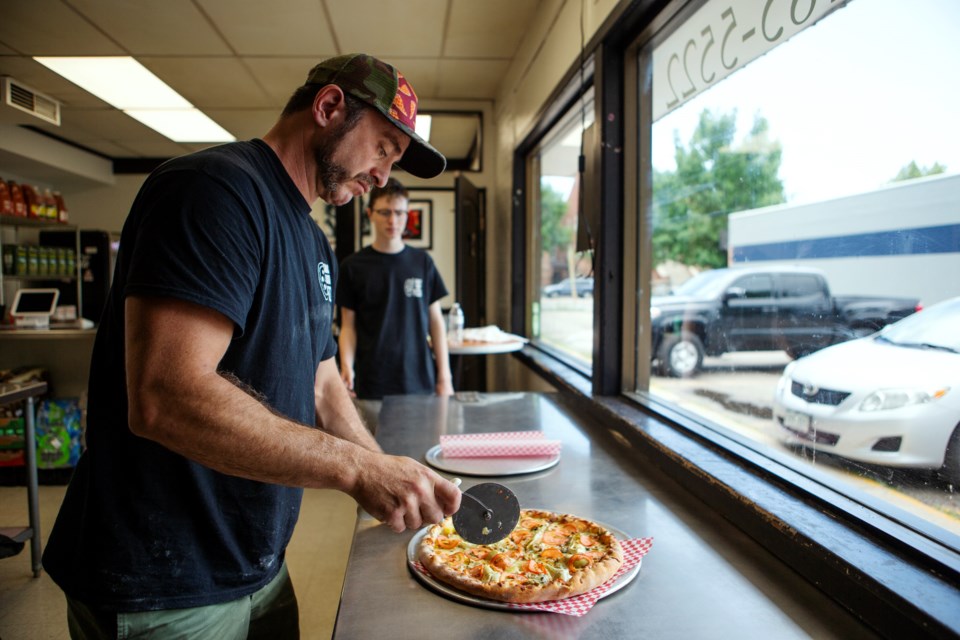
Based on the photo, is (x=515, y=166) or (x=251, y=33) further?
(x=515, y=166)

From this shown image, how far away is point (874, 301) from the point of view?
1.24 meters

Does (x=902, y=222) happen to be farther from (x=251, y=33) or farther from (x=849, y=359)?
(x=251, y=33)

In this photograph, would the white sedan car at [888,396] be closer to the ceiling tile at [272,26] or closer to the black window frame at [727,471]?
the black window frame at [727,471]

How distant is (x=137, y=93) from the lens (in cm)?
486

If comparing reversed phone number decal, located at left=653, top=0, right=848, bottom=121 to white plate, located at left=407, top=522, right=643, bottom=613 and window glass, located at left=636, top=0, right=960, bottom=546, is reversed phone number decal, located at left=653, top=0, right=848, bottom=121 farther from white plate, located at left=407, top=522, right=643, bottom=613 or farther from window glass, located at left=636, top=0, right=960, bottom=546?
white plate, located at left=407, top=522, right=643, bottom=613

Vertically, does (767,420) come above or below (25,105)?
below

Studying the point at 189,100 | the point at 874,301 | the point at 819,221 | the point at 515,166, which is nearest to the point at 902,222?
the point at 874,301

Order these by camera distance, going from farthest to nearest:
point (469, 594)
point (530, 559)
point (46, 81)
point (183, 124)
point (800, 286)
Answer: point (183, 124)
point (46, 81)
point (800, 286)
point (530, 559)
point (469, 594)

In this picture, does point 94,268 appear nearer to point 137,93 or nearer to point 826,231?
point 137,93

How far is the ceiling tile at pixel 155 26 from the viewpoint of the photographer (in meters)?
3.39

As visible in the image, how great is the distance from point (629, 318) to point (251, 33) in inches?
114

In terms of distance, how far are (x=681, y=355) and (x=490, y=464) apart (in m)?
0.99

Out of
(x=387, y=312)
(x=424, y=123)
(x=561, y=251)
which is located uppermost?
(x=424, y=123)

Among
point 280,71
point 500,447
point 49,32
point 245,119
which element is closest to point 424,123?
point 280,71
